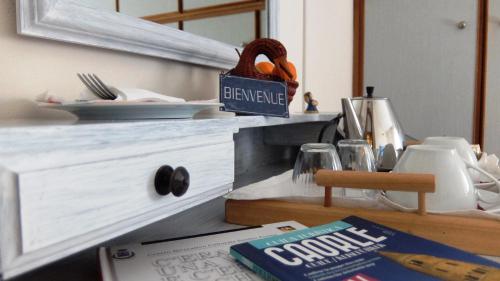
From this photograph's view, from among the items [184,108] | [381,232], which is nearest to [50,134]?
[184,108]

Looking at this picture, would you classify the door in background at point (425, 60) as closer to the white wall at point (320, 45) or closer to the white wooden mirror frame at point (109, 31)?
the white wall at point (320, 45)

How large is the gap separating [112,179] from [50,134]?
0.07m

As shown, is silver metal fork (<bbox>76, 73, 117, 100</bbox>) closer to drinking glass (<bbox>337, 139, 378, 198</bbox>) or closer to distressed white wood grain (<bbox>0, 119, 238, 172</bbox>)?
distressed white wood grain (<bbox>0, 119, 238, 172</bbox>)

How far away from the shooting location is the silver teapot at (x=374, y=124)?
0.91 meters

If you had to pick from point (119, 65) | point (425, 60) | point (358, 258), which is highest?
point (425, 60)

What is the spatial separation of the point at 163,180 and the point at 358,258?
0.65 feet

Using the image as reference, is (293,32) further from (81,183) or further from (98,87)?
(81,183)

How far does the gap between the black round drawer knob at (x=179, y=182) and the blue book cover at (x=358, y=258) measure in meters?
0.08

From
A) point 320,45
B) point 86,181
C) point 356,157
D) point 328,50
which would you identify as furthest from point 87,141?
point 328,50

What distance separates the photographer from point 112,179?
1.07 feet

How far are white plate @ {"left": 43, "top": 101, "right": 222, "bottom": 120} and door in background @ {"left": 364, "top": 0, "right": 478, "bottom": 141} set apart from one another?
1.82 meters

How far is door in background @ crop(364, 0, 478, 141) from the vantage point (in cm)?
191

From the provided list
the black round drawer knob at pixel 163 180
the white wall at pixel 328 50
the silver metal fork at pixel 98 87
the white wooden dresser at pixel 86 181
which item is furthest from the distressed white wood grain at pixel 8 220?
the white wall at pixel 328 50

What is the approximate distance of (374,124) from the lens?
0.93 m
